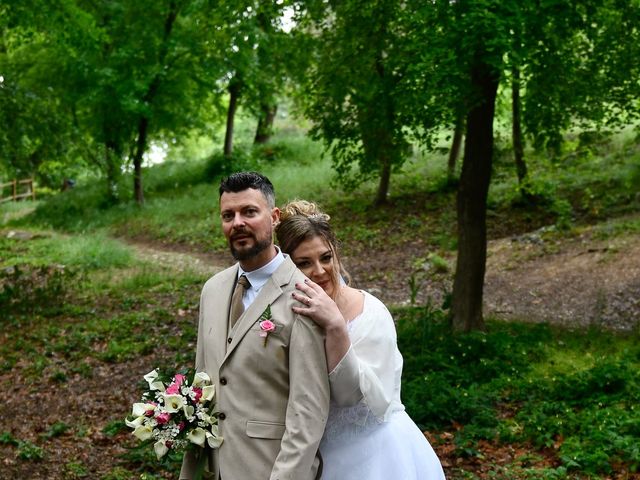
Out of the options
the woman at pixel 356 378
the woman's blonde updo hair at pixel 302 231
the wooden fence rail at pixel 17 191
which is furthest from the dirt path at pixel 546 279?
the wooden fence rail at pixel 17 191

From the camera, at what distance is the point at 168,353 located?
1038 cm

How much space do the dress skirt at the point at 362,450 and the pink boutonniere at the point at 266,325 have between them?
557 mm

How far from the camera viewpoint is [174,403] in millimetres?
2953

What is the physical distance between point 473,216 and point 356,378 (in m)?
7.51

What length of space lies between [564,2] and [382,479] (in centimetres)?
686

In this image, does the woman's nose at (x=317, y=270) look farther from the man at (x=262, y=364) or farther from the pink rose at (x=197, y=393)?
the pink rose at (x=197, y=393)

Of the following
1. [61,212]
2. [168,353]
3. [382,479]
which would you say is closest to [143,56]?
[61,212]

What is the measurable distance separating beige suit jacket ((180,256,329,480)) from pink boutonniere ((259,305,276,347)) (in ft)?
0.06

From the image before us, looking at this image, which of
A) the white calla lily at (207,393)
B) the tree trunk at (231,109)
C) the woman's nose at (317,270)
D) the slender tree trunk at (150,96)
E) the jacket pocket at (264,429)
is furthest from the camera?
the tree trunk at (231,109)

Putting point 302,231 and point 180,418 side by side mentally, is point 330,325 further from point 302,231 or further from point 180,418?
point 180,418

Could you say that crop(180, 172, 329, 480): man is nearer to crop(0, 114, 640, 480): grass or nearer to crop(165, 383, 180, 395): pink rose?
crop(165, 383, 180, 395): pink rose

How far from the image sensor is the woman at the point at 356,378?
117 inches

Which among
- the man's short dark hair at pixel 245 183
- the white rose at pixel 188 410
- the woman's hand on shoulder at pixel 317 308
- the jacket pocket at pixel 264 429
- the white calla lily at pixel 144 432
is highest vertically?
the man's short dark hair at pixel 245 183

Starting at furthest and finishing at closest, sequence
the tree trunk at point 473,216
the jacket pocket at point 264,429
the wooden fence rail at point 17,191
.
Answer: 1. the wooden fence rail at point 17,191
2. the tree trunk at point 473,216
3. the jacket pocket at point 264,429
